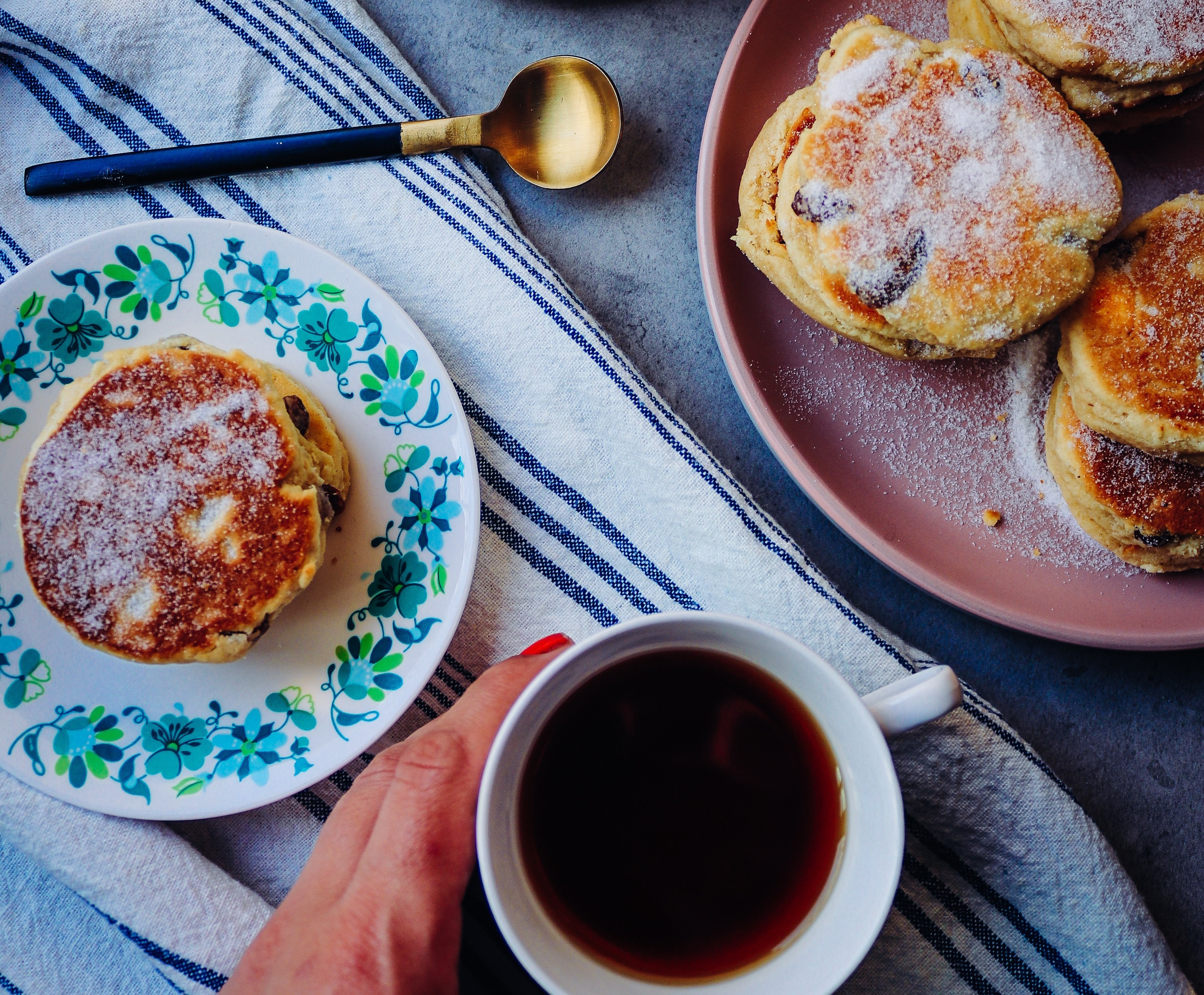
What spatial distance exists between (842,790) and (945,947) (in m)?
0.54

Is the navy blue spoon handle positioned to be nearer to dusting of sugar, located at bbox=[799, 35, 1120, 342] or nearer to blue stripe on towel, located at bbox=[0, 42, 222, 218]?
blue stripe on towel, located at bbox=[0, 42, 222, 218]

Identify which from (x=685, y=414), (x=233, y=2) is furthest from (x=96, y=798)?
(x=233, y=2)

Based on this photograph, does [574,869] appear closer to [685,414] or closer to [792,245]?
[685,414]

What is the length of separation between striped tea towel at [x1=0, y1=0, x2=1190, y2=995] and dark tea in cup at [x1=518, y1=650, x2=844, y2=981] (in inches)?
11.8

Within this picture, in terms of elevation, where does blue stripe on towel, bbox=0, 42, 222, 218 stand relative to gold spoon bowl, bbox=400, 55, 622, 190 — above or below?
above

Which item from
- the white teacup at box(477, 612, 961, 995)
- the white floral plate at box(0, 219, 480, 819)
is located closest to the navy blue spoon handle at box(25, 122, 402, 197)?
the white floral plate at box(0, 219, 480, 819)

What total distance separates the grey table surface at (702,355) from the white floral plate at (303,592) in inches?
15.8

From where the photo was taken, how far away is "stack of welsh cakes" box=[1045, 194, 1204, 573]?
1312 millimetres

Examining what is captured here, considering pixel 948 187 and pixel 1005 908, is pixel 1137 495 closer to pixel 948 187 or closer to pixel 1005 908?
pixel 948 187

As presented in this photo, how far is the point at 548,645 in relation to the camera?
1288 mm

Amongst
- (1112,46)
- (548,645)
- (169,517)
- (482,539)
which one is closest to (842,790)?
(548,645)

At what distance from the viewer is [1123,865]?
152cm

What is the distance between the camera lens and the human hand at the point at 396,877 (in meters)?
1.06

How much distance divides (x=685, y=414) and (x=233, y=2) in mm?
1027
